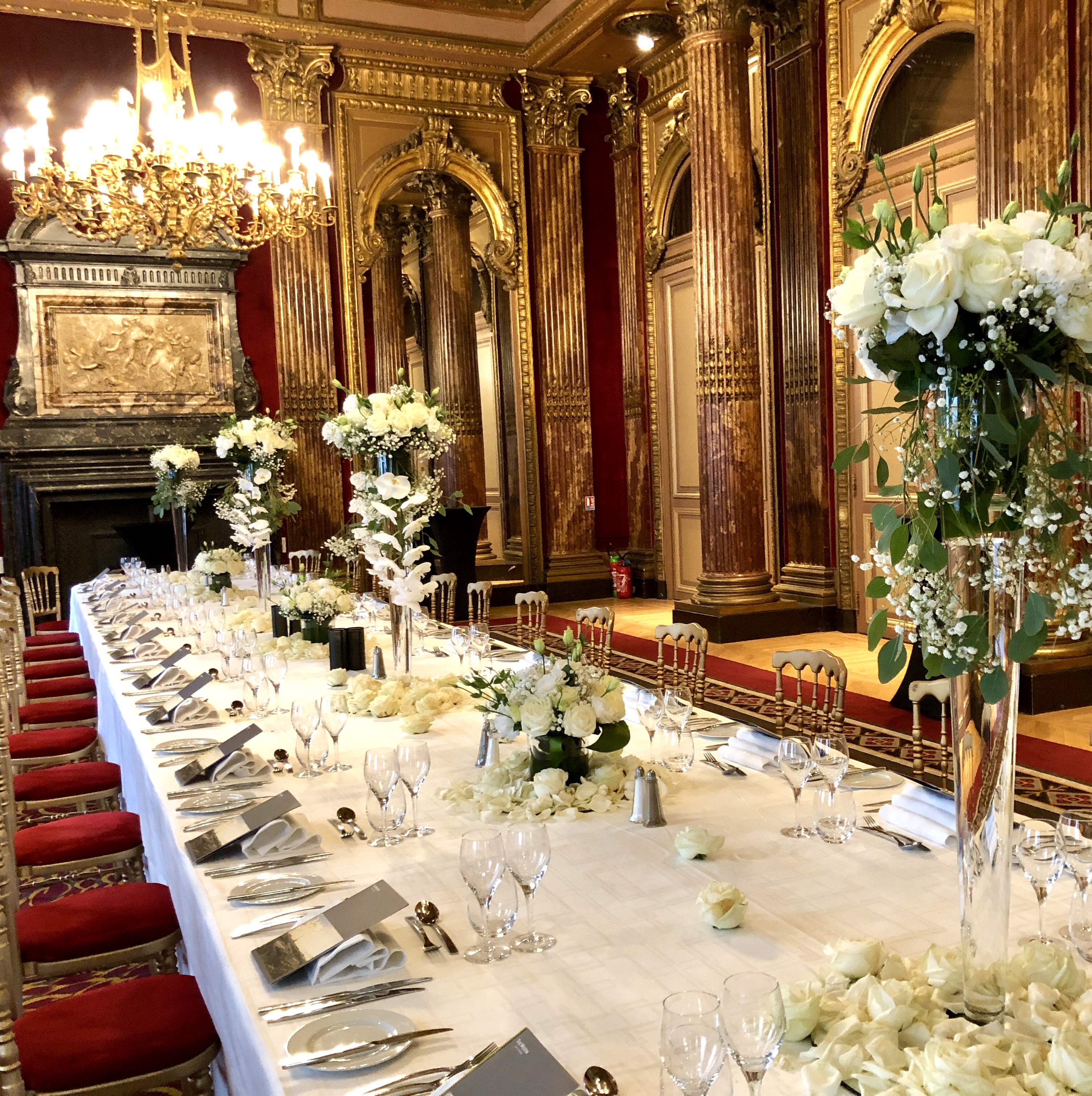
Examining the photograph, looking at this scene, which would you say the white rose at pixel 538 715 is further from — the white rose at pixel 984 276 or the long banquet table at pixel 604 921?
the white rose at pixel 984 276

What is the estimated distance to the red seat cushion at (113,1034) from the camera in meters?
2.00

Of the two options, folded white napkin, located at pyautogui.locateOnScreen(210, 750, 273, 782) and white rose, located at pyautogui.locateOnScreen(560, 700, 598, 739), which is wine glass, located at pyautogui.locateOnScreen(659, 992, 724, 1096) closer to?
white rose, located at pyautogui.locateOnScreen(560, 700, 598, 739)

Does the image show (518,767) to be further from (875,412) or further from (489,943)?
(875,412)

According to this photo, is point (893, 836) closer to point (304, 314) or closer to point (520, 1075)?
point (520, 1075)

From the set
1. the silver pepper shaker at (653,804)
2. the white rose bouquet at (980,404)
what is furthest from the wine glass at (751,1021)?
the silver pepper shaker at (653,804)

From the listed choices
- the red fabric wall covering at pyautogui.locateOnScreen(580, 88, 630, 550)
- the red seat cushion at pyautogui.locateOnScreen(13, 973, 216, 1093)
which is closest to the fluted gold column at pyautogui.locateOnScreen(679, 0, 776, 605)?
the red fabric wall covering at pyautogui.locateOnScreen(580, 88, 630, 550)

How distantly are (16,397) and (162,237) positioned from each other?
13.4 feet

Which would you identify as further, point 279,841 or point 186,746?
point 186,746

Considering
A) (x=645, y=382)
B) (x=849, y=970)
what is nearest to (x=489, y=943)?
(x=849, y=970)

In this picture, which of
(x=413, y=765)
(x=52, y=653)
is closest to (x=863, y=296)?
(x=413, y=765)

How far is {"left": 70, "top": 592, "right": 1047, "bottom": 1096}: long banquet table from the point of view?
1.40 metres

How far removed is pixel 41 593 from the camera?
366 inches

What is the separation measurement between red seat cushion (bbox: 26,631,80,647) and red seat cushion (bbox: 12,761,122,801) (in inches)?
153

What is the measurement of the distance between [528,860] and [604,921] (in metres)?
0.21
